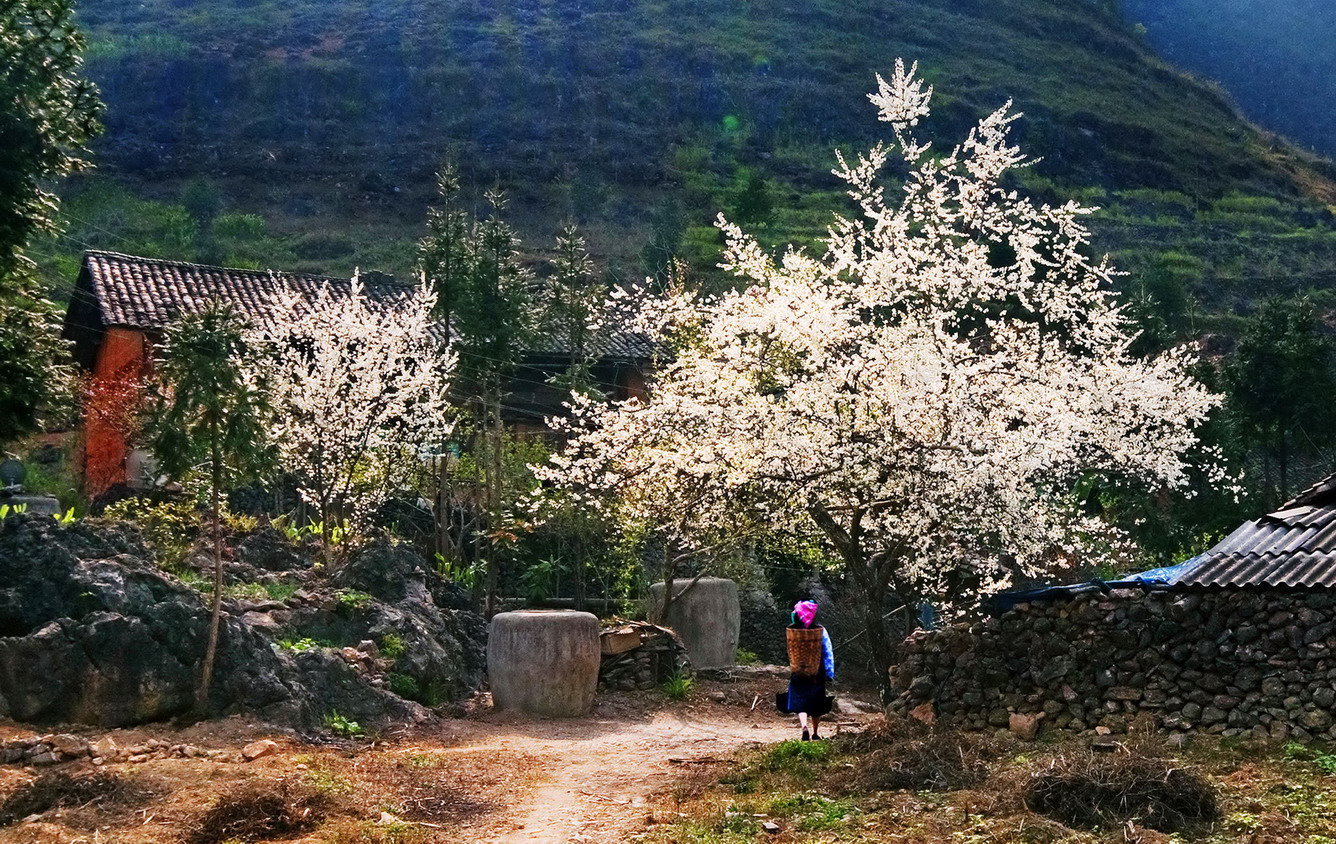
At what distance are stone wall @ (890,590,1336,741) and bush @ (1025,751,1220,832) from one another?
7.39 feet

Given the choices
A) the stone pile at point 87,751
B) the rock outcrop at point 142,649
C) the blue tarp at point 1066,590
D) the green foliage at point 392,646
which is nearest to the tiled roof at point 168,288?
the green foliage at point 392,646

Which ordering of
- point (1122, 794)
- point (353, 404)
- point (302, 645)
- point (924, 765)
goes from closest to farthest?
point (1122, 794)
point (924, 765)
point (302, 645)
point (353, 404)

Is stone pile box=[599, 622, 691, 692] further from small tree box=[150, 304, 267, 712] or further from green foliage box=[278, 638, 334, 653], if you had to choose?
small tree box=[150, 304, 267, 712]

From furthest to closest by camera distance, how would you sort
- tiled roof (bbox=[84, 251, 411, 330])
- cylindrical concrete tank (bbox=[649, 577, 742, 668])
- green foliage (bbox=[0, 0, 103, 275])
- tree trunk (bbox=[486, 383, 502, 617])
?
tiled roof (bbox=[84, 251, 411, 330])
cylindrical concrete tank (bbox=[649, 577, 742, 668])
tree trunk (bbox=[486, 383, 502, 617])
green foliage (bbox=[0, 0, 103, 275])

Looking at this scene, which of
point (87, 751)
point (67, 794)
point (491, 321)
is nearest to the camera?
point (67, 794)

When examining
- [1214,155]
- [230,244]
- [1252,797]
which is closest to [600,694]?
[1252,797]

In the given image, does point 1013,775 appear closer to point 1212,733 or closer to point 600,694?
point 1212,733

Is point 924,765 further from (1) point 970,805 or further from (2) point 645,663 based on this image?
(2) point 645,663

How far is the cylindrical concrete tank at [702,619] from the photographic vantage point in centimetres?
1991

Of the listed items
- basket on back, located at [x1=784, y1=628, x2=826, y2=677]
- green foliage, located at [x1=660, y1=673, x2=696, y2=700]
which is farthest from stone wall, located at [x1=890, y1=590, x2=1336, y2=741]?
green foliage, located at [x1=660, y1=673, x2=696, y2=700]

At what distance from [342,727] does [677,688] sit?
222 inches

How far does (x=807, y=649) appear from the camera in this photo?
460 inches

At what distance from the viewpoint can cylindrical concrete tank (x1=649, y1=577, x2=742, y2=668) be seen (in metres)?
19.9

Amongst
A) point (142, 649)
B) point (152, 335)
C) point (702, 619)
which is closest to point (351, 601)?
point (142, 649)
